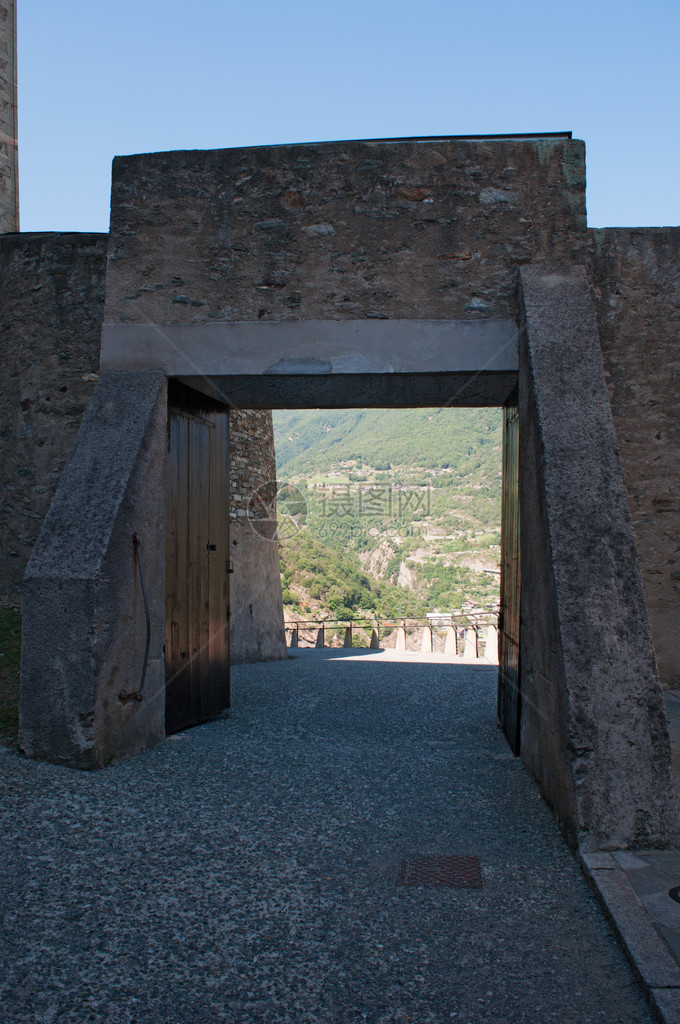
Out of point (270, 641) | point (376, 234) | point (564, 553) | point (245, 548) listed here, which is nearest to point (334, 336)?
point (376, 234)

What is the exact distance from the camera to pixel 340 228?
482 cm

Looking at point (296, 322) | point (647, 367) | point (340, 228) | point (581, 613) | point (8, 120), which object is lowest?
point (581, 613)

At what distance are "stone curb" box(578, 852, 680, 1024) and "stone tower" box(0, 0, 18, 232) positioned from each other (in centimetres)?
1082

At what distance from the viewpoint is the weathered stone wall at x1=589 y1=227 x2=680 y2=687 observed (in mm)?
5004

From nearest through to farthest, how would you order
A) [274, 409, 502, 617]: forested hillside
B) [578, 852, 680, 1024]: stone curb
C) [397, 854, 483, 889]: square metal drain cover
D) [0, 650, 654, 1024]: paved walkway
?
[578, 852, 680, 1024]: stone curb < [0, 650, 654, 1024]: paved walkway < [397, 854, 483, 889]: square metal drain cover < [274, 409, 502, 617]: forested hillside

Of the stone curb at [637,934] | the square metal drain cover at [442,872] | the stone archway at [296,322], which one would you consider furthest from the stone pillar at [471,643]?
the stone curb at [637,934]

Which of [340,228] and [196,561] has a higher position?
[340,228]

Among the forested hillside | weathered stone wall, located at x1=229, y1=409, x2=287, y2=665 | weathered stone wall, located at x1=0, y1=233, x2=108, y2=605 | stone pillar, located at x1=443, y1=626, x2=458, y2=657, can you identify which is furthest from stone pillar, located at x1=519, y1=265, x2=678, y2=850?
the forested hillside

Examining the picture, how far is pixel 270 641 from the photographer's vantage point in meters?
11.4

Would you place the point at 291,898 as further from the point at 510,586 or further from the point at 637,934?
the point at 510,586

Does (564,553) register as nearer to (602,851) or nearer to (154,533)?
(602,851)

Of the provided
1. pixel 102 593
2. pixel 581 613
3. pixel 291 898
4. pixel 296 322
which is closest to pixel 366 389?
pixel 296 322

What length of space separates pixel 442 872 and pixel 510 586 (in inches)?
91.8

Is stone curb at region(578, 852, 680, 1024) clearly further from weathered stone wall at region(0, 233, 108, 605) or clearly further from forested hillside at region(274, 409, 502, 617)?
forested hillside at region(274, 409, 502, 617)
